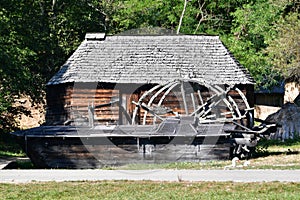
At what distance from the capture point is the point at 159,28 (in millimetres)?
32719

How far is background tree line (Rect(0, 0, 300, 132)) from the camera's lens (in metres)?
23.4

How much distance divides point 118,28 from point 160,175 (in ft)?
62.3

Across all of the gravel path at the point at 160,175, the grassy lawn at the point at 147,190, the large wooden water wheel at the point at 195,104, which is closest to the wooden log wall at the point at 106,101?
the large wooden water wheel at the point at 195,104

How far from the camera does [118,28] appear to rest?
106ft

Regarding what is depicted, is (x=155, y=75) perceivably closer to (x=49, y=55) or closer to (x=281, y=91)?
(x=49, y=55)

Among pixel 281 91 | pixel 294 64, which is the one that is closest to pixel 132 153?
pixel 294 64

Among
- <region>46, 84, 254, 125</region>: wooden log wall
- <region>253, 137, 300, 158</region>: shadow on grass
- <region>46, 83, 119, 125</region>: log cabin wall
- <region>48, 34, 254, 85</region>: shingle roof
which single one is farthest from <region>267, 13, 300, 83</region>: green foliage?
<region>46, 83, 119, 125</region>: log cabin wall

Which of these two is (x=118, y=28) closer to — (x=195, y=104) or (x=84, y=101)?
(x=84, y=101)

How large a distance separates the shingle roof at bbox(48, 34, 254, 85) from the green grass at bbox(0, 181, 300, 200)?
9.35m

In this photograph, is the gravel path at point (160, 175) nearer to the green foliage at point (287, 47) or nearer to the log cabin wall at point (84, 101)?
the log cabin wall at point (84, 101)

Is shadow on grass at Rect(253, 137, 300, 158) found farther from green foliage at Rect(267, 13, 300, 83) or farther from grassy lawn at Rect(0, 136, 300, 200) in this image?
grassy lawn at Rect(0, 136, 300, 200)

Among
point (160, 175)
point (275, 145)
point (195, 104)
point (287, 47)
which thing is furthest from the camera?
point (275, 145)

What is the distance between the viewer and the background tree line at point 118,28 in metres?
23.4

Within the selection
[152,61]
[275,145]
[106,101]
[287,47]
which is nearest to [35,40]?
[106,101]
